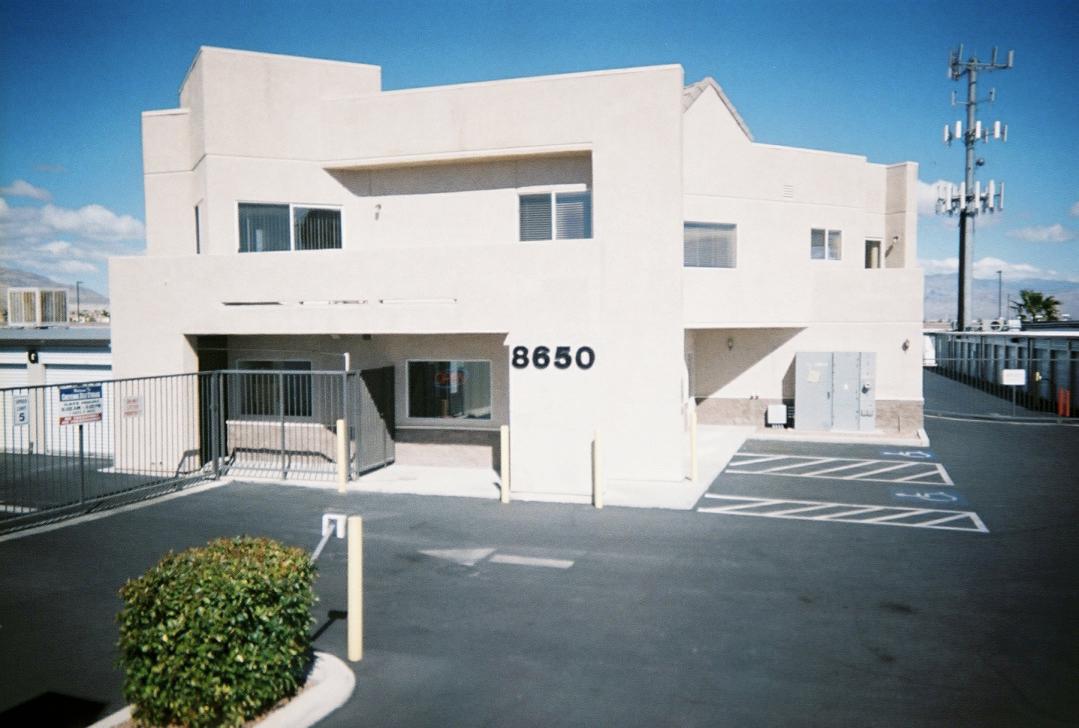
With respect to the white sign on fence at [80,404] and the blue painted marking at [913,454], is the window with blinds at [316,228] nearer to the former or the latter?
the white sign on fence at [80,404]

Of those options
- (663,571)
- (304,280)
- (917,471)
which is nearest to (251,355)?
(304,280)

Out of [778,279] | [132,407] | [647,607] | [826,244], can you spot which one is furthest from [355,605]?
[826,244]

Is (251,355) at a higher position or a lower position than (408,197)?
lower

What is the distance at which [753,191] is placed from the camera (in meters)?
21.7

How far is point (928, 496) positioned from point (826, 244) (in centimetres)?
1092

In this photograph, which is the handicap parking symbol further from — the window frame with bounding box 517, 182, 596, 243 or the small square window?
the small square window

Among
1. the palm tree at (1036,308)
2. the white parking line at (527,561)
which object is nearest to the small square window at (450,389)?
the white parking line at (527,561)

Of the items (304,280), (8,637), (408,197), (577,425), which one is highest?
(408,197)

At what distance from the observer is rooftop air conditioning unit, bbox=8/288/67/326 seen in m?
27.1

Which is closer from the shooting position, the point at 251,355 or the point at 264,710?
the point at 264,710

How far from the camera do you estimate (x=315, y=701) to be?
689 cm

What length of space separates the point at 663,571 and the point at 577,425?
503 centimetres

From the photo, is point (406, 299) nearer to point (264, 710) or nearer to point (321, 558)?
point (321, 558)

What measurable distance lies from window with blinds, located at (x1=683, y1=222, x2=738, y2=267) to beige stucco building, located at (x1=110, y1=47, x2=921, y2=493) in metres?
0.06
